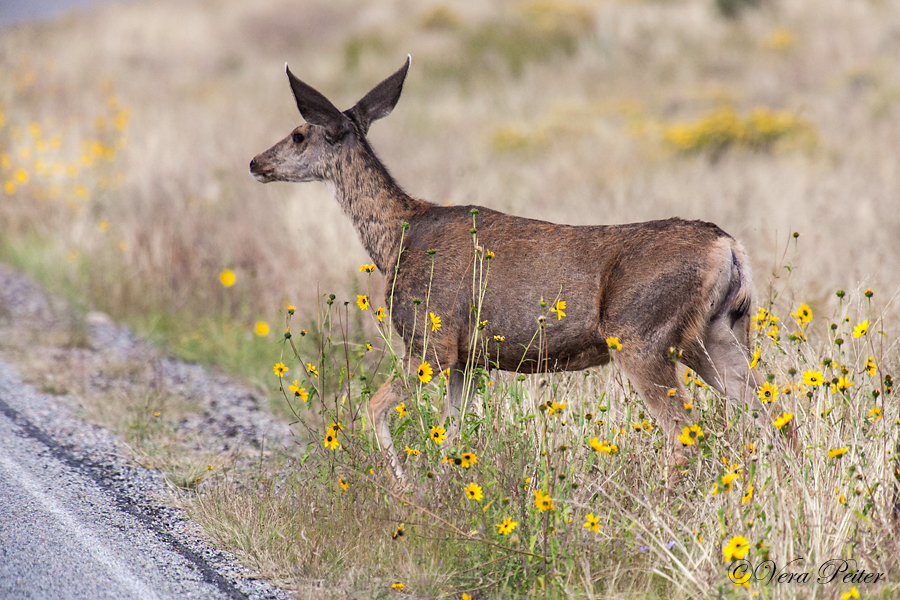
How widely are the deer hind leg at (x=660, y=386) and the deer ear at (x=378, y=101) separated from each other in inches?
89.6

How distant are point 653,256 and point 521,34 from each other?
21.5m

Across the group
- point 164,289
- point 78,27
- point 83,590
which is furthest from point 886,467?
point 78,27

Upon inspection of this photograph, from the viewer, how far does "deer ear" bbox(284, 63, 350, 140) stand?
17.5ft

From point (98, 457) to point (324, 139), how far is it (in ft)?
7.58

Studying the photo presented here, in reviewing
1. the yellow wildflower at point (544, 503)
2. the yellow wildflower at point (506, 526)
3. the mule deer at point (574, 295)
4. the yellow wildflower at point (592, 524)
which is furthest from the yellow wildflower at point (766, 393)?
the yellow wildflower at point (506, 526)

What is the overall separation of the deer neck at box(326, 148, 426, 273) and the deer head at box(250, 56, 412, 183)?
9 centimetres

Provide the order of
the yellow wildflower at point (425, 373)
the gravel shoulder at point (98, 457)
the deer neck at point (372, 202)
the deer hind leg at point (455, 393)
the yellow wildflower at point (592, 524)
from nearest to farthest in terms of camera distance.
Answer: the yellow wildflower at point (592, 524) < the gravel shoulder at point (98, 457) < the yellow wildflower at point (425, 373) < the deer hind leg at point (455, 393) < the deer neck at point (372, 202)

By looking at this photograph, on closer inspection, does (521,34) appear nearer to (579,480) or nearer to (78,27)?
(78,27)

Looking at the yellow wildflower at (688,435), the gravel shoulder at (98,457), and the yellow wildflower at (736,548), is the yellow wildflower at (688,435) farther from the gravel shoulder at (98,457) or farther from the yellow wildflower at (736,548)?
the gravel shoulder at (98,457)

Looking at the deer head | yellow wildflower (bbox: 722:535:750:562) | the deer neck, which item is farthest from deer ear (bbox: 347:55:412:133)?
yellow wildflower (bbox: 722:535:750:562)

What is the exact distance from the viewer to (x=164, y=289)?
8.88 metres

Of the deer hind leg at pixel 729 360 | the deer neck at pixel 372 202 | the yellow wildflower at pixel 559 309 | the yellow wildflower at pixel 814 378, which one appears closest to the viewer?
the yellow wildflower at pixel 814 378

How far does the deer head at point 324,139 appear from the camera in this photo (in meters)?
5.63

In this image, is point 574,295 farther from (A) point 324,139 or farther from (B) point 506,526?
(A) point 324,139
